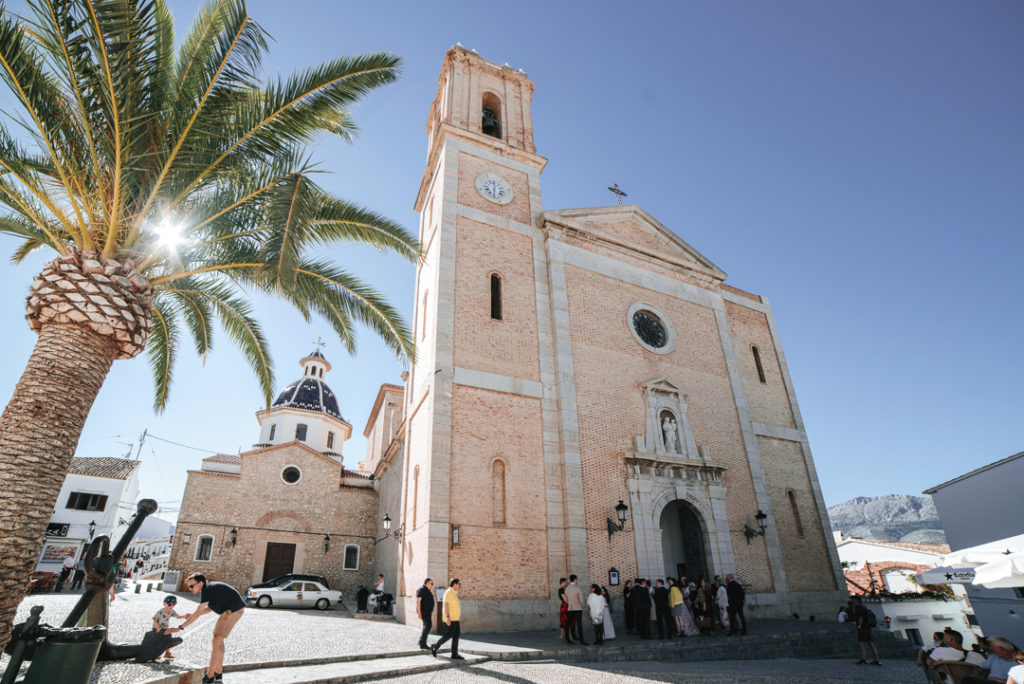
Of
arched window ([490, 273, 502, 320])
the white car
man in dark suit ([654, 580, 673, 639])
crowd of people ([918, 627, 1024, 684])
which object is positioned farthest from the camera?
the white car

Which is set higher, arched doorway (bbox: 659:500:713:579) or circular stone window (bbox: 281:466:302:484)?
Result: circular stone window (bbox: 281:466:302:484)

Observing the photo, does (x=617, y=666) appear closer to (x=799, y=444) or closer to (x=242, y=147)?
(x=242, y=147)

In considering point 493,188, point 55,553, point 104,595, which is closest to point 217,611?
point 104,595

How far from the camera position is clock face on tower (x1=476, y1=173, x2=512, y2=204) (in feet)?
55.6

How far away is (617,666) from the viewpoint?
839 centimetres

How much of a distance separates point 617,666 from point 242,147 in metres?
9.47

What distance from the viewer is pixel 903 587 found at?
3200cm

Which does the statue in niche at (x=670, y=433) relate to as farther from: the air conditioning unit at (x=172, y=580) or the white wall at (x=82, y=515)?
the white wall at (x=82, y=515)

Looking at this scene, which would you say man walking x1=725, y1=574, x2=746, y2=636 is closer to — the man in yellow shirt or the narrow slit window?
the narrow slit window

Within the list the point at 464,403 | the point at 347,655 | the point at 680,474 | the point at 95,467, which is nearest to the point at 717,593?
the point at 680,474

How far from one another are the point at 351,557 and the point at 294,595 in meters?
5.31

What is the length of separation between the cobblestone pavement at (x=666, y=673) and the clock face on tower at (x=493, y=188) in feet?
42.5

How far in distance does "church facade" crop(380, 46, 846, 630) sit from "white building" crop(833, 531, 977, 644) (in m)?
6.70

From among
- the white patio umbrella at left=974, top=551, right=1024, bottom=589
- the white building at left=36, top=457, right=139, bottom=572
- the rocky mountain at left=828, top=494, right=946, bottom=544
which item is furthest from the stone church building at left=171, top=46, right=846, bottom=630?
the rocky mountain at left=828, top=494, right=946, bottom=544
